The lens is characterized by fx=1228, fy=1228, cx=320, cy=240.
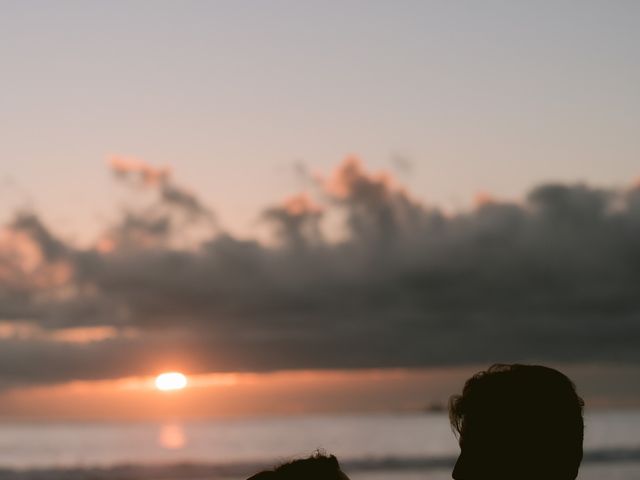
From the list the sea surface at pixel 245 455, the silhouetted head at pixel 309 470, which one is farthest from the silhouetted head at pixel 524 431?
the sea surface at pixel 245 455

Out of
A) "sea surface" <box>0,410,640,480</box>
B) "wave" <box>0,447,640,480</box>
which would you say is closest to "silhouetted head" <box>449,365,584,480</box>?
"sea surface" <box>0,410,640,480</box>

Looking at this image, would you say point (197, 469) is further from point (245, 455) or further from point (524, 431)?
point (524, 431)

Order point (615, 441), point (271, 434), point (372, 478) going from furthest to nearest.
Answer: point (271, 434)
point (615, 441)
point (372, 478)

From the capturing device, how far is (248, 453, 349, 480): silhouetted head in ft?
6.61

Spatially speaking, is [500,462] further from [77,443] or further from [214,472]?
[77,443]

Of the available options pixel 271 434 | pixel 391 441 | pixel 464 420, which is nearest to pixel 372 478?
pixel 391 441

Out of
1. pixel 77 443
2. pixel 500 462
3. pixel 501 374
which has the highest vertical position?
pixel 77 443

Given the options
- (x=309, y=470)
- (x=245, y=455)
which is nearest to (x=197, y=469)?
(x=245, y=455)

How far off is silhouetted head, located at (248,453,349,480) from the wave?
37879 mm

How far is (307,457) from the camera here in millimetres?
2068

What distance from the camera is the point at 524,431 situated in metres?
2.20

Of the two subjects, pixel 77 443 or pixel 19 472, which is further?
pixel 77 443

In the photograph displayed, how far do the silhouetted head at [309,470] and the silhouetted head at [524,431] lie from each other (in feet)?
0.85

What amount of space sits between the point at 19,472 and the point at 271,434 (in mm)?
36013
